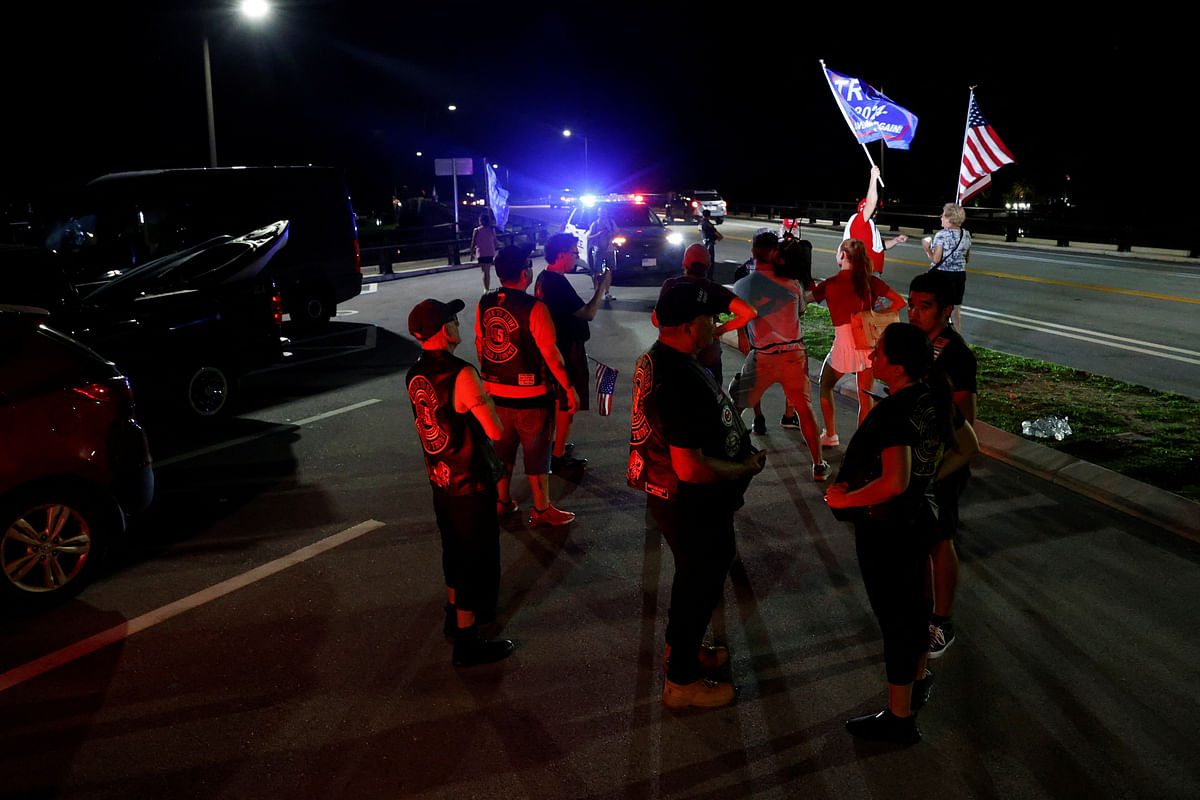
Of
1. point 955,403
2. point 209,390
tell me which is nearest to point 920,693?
point 955,403

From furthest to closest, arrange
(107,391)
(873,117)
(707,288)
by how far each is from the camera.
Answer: (873,117), (107,391), (707,288)

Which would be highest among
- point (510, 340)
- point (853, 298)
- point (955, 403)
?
point (853, 298)

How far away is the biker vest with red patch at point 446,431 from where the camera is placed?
391 centimetres

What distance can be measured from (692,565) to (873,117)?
1298 cm

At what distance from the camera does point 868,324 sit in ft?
21.7

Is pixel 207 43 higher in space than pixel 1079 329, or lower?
higher

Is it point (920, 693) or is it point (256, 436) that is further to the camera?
point (256, 436)

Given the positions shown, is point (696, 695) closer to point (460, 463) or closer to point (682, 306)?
point (460, 463)

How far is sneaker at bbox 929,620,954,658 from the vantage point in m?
4.13

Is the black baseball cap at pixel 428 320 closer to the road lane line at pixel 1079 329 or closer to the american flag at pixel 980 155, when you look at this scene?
the road lane line at pixel 1079 329

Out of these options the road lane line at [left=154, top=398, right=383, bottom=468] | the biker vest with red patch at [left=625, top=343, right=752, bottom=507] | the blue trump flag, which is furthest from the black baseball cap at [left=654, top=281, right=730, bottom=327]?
the blue trump flag

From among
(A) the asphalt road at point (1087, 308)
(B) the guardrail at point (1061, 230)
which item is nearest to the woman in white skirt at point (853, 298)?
(A) the asphalt road at point (1087, 308)

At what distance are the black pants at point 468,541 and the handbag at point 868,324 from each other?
3.63 meters

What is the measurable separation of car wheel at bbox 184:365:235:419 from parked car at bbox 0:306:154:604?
347 centimetres
